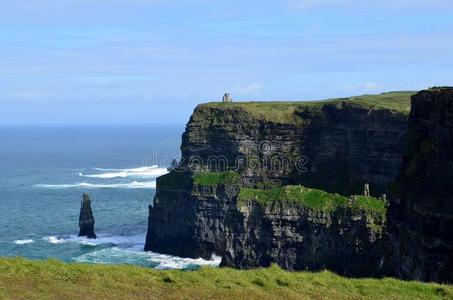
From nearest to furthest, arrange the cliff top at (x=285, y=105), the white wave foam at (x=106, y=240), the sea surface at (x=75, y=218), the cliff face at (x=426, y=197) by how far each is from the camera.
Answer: the cliff face at (x=426, y=197)
the sea surface at (x=75, y=218)
the cliff top at (x=285, y=105)
the white wave foam at (x=106, y=240)

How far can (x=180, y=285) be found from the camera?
3156cm

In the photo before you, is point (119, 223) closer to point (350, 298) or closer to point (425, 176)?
point (425, 176)

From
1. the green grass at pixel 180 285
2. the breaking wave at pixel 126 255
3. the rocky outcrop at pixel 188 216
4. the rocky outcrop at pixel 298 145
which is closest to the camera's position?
the green grass at pixel 180 285

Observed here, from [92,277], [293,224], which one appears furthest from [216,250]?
[92,277]

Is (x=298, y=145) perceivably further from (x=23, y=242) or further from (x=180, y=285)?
(x=180, y=285)

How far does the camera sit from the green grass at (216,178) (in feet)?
298

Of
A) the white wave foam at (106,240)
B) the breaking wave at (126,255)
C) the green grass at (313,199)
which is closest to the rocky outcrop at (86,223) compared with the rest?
the white wave foam at (106,240)

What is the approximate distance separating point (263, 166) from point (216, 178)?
6.86m

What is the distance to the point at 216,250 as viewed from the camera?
90000 millimetres

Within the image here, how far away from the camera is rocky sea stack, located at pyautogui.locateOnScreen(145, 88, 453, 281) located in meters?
52.4

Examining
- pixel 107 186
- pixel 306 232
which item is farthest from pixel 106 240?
pixel 107 186

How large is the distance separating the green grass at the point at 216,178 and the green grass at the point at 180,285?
55989 millimetres

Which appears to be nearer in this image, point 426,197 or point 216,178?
point 426,197

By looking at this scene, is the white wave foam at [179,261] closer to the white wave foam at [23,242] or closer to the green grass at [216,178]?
the green grass at [216,178]
